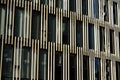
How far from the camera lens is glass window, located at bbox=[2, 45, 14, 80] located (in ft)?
82.9

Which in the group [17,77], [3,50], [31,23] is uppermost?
[31,23]

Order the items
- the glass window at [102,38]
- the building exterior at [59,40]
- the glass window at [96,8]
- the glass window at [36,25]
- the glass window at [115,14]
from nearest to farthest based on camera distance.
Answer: the building exterior at [59,40] < the glass window at [36,25] < the glass window at [102,38] < the glass window at [96,8] < the glass window at [115,14]

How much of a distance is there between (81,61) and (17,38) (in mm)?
7071

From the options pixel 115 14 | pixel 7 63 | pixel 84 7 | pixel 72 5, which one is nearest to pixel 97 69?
pixel 84 7

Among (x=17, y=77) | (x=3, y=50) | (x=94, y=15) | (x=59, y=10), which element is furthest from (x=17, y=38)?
(x=94, y=15)

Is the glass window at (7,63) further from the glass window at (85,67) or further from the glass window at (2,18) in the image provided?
the glass window at (85,67)

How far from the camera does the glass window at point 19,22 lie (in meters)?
26.7

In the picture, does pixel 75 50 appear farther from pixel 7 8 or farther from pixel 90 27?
pixel 7 8

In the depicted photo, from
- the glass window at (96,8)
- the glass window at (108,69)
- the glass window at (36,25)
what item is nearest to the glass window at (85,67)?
the glass window at (108,69)

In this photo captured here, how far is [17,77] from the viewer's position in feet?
84.0

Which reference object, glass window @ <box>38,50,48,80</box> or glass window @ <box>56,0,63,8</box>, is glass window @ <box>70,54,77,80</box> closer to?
glass window @ <box>38,50,48,80</box>

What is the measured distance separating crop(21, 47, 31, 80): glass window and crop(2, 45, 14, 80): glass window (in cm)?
100

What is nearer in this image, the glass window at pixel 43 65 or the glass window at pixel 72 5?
the glass window at pixel 43 65

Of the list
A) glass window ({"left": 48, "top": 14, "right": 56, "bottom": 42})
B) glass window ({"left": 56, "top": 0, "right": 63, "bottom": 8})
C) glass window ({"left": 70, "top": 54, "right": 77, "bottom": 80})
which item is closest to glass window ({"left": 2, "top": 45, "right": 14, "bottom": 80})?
glass window ({"left": 48, "top": 14, "right": 56, "bottom": 42})
